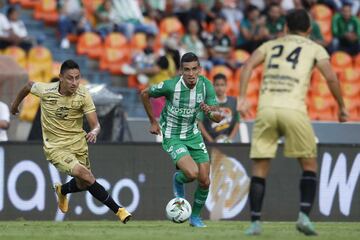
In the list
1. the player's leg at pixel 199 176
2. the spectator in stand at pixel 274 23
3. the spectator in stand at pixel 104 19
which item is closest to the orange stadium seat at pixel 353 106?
the spectator in stand at pixel 274 23

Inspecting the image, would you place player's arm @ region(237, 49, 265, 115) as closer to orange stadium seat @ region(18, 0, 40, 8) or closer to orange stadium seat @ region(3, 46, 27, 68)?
orange stadium seat @ region(3, 46, 27, 68)

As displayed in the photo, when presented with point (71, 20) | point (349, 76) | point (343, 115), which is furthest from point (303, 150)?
point (349, 76)

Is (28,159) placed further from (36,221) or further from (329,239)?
(329,239)

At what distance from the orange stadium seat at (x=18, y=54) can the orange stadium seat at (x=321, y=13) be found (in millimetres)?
7916

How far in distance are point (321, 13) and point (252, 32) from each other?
8.10ft

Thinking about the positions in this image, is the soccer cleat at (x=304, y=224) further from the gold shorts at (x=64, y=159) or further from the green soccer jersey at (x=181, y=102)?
the gold shorts at (x=64, y=159)

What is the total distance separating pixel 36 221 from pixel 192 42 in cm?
859

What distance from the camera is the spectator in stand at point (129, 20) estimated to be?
24000mm

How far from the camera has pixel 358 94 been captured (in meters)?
25.1

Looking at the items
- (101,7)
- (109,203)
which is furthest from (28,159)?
(101,7)

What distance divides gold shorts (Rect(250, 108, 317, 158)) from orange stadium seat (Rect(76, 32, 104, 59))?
41.8 ft

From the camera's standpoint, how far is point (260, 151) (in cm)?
1117

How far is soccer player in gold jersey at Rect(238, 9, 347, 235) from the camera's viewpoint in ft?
36.5

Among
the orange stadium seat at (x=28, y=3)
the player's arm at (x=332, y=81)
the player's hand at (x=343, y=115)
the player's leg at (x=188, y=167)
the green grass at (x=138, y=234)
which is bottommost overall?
the green grass at (x=138, y=234)
